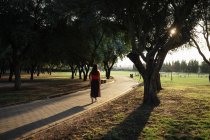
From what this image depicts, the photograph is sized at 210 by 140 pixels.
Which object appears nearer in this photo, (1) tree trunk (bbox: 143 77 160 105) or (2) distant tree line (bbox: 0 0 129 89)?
(1) tree trunk (bbox: 143 77 160 105)

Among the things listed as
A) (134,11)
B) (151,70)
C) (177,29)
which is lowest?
(151,70)

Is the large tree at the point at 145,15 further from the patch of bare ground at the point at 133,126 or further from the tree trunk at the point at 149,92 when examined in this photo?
the patch of bare ground at the point at 133,126

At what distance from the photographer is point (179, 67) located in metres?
188

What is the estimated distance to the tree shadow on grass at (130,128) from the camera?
26.0 feet

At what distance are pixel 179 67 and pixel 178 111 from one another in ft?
591

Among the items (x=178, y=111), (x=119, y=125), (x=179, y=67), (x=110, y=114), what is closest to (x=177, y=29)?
(x=178, y=111)

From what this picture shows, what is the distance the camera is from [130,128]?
29.5 feet

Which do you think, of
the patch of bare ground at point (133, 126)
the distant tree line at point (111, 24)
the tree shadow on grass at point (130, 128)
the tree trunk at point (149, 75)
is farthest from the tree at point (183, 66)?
the tree shadow on grass at point (130, 128)

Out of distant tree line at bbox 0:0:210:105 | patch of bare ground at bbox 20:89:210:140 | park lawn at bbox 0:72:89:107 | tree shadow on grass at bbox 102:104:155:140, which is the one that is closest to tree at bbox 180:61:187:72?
park lawn at bbox 0:72:89:107

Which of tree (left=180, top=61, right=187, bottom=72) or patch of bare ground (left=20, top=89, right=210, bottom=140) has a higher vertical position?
tree (left=180, top=61, right=187, bottom=72)

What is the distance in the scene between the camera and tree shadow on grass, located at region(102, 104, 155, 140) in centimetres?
793

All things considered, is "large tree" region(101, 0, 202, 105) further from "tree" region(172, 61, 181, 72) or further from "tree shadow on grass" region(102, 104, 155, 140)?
"tree" region(172, 61, 181, 72)

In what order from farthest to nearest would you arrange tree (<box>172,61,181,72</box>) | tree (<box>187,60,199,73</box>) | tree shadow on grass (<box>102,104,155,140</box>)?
tree (<box>172,61,181,72</box>), tree (<box>187,60,199,73</box>), tree shadow on grass (<box>102,104,155,140</box>)

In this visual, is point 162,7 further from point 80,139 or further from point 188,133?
point 80,139
